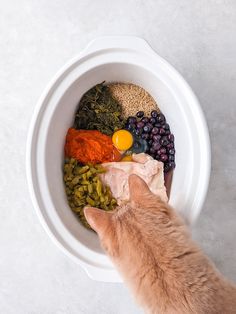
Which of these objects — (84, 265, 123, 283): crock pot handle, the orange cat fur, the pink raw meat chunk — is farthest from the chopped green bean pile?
the orange cat fur

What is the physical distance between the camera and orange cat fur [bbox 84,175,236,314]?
2.99 ft

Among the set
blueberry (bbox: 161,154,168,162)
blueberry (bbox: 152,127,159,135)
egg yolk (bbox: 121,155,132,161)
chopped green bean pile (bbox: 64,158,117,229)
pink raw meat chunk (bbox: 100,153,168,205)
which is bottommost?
chopped green bean pile (bbox: 64,158,117,229)

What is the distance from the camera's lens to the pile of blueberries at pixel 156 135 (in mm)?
1297

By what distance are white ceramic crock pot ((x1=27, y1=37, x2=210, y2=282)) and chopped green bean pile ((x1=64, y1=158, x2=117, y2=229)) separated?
46mm

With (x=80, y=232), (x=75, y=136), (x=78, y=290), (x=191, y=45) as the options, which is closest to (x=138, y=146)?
(x=75, y=136)

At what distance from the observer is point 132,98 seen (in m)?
1.35

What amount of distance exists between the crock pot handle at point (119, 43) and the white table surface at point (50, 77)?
14.4 inches

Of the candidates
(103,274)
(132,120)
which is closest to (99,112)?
(132,120)

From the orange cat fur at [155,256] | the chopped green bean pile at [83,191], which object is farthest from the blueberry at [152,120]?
the orange cat fur at [155,256]

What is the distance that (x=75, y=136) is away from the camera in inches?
50.8

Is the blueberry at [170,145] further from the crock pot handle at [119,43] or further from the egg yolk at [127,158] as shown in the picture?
the crock pot handle at [119,43]

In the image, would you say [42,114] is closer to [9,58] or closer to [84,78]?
[84,78]

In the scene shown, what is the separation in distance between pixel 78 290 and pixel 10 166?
0.45m

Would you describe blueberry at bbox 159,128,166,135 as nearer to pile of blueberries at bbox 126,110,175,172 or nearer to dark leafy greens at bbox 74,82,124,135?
pile of blueberries at bbox 126,110,175,172
